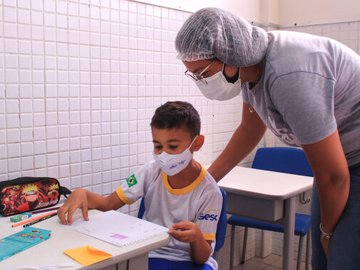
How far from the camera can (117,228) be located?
4.31 ft

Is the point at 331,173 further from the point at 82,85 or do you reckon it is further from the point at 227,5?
the point at 227,5

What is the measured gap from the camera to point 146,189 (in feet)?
5.62

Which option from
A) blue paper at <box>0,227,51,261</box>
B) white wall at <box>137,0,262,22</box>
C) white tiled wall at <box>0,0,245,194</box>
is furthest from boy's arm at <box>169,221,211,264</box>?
white wall at <box>137,0,262,22</box>

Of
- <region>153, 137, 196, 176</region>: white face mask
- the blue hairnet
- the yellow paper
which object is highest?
the blue hairnet

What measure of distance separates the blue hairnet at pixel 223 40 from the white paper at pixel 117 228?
0.52 meters

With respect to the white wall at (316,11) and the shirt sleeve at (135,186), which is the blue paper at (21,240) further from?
the white wall at (316,11)

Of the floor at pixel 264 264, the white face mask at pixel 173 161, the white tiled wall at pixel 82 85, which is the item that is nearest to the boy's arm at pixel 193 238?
the white face mask at pixel 173 161

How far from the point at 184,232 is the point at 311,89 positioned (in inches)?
23.0

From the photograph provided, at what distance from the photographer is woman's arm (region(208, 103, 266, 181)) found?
5.40 feet

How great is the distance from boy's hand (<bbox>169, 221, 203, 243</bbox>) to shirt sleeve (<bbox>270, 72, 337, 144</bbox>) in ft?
1.56

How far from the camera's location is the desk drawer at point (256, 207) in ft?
6.64

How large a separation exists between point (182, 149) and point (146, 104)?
24.5 inches

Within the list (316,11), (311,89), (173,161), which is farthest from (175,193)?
(316,11)

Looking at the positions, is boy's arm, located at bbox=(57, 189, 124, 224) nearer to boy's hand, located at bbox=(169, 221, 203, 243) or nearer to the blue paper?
the blue paper
